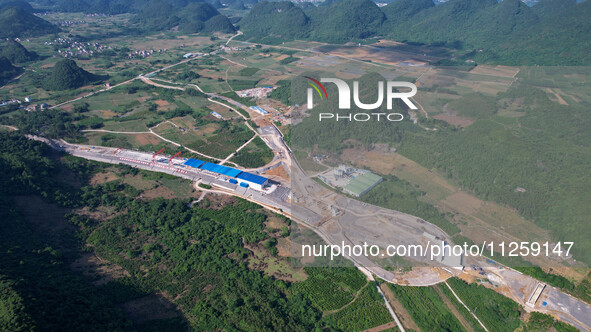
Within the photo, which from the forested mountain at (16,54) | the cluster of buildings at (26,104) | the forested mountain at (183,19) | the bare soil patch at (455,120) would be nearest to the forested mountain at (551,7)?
the bare soil patch at (455,120)

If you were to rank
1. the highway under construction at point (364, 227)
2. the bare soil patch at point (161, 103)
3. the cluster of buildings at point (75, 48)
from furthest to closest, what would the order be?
the cluster of buildings at point (75, 48), the bare soil patch at point (161, 103), the highway under construction at point (364, 227)

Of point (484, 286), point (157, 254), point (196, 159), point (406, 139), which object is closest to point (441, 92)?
point (406, 139)

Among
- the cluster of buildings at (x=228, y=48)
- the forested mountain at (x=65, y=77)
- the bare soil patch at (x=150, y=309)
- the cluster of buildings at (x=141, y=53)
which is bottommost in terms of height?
the bare soil patch at (x=150, y=309)

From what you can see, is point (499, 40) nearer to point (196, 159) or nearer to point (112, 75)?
point (196, 159)

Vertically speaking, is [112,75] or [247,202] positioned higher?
[112,75]

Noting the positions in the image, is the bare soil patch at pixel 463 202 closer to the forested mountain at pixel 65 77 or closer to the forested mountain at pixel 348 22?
the forested mountain at pixel 65 77
